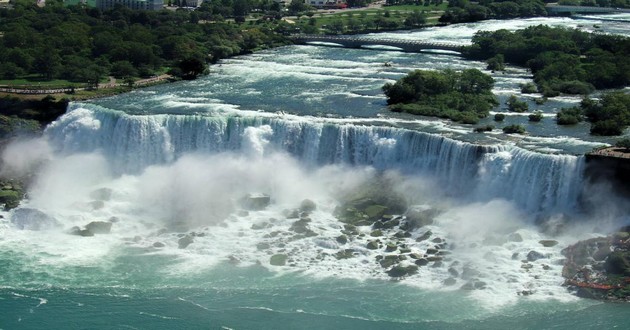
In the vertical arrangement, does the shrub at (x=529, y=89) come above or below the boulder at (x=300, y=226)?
above

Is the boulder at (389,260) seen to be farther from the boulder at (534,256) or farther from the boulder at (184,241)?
the boulder at (184,241)

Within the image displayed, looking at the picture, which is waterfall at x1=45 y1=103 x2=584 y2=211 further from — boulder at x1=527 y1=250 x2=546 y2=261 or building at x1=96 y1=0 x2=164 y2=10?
building at x1=96 y1=0 x2=164 y2=10

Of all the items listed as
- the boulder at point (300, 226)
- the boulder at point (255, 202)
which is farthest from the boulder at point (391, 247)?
the boulder at point (255, 202)

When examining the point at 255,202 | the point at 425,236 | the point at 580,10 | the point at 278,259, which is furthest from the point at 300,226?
the point at 580,10

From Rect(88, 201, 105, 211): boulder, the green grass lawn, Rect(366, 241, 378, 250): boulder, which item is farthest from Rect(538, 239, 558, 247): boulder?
the green grass lawn

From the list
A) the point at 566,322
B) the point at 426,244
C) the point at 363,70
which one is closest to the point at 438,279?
the point at 426,244

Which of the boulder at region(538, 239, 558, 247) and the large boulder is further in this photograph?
the large boulder

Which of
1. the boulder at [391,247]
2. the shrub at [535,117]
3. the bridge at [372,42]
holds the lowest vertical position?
the boulder at [391,247]
